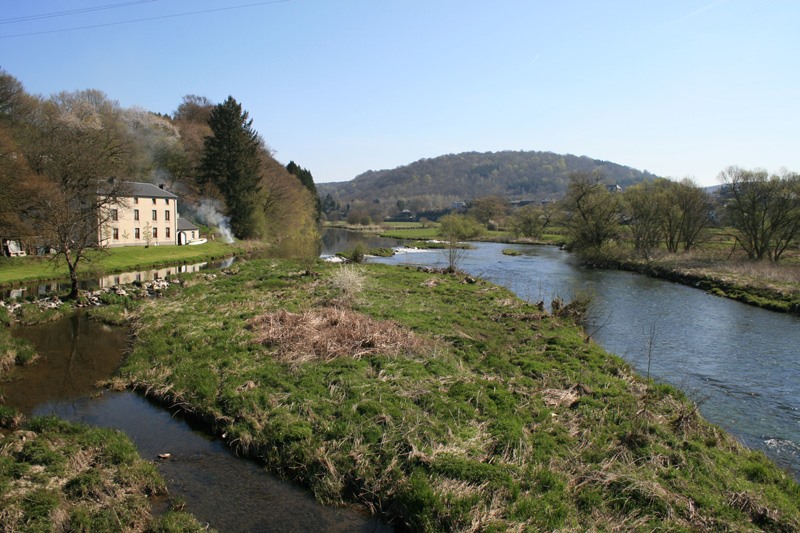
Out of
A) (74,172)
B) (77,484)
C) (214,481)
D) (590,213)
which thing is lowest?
(214,481)

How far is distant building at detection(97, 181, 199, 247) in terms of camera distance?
4144 centimetres

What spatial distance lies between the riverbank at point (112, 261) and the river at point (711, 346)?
2424cm

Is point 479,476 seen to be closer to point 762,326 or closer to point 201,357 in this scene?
point 201,357

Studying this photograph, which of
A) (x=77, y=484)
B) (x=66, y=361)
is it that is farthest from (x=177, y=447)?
(x=66, y=361)

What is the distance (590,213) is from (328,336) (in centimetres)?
4243

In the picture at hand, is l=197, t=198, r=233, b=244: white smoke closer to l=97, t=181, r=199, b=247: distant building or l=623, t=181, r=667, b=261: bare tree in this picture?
l=97, t=181, r=199, b=247: distant building

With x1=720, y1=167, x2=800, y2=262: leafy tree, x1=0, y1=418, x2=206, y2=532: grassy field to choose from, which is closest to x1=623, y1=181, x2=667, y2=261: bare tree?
x1=720, y1=167, x2=800, y2=262: leafy tree

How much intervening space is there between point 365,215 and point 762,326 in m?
101

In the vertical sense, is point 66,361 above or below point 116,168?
below

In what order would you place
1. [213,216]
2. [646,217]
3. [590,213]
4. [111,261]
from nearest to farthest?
[111,261] < [646,217] < [590,213] < [213,216]

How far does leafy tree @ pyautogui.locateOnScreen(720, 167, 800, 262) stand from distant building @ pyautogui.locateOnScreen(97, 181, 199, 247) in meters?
51.7

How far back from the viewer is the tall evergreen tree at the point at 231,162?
51969 millimetres

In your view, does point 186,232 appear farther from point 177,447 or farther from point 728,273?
point 728,273

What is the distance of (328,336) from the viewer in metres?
13.5
